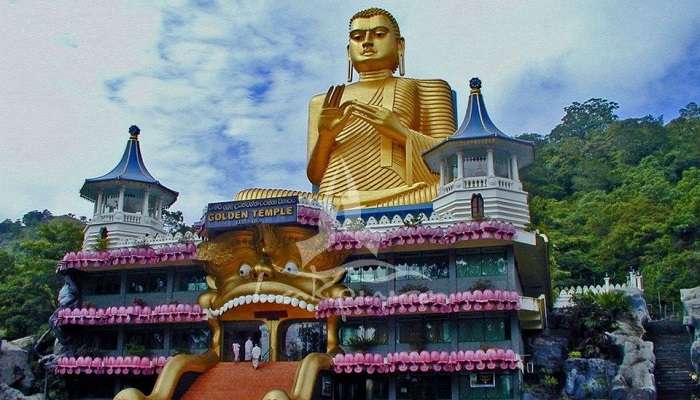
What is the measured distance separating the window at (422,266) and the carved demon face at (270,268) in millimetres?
1874

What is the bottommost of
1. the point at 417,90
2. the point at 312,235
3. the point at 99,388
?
the point at 99,388

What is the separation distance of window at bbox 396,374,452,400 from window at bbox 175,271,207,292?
25.4ft

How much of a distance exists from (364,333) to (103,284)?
10.5 meters

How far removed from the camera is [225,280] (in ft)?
78.4

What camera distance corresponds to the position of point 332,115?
28.6 m

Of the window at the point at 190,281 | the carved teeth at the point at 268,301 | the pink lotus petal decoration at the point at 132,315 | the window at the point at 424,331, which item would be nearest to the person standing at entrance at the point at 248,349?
the carved teeth at the point at 268,301

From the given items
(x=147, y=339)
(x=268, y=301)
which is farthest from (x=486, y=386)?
(x=147, y=339)

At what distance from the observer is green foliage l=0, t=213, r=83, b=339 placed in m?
31.7

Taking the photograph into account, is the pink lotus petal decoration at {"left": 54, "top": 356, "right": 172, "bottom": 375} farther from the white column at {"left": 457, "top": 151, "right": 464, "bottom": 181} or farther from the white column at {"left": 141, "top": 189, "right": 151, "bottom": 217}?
the white column at {"left": 457, "top": 151, "right": 464, "bottom": 181}

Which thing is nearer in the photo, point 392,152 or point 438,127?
point 392,152

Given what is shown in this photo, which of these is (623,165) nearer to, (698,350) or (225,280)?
(698,350)

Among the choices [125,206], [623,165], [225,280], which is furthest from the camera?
[623,165]

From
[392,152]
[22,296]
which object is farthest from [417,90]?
[22,296]

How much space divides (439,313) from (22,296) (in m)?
19.9
